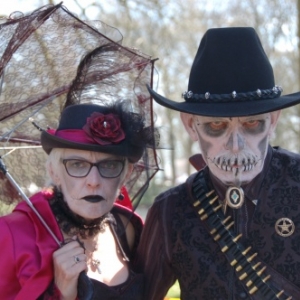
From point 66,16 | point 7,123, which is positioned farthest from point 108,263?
point 66,16

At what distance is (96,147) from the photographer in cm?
376

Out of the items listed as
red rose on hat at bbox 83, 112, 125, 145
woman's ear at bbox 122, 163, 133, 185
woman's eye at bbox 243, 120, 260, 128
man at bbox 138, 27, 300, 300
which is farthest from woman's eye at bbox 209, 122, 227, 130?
woman's ear at bbox 122, 163, 133, 185

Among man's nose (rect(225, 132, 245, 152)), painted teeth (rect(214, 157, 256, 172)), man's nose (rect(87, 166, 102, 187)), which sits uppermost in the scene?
man's nose (rect(225, 132, 245, 152))

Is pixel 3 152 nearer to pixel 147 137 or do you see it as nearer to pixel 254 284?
pixel 147 137

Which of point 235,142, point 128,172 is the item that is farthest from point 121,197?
point 235,142

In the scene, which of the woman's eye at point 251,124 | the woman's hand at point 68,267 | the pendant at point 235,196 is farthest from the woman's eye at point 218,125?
the woman's hand at point 68,267

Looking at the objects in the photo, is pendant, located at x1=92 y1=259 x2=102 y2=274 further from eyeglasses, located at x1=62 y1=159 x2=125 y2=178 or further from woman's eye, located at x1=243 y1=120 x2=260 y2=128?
woman's eye, located at x1=243 y1=120 x2=260 y2=128

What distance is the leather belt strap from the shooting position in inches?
138

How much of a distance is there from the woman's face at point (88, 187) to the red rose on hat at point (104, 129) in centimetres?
9

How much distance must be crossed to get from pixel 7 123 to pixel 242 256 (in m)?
1.58

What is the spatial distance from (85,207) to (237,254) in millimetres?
866

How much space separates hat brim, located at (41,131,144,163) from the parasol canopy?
0.20 metres

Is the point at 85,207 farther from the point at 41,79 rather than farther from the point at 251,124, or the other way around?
the point at 251,124

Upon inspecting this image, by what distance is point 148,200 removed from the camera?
18500 millimetres
